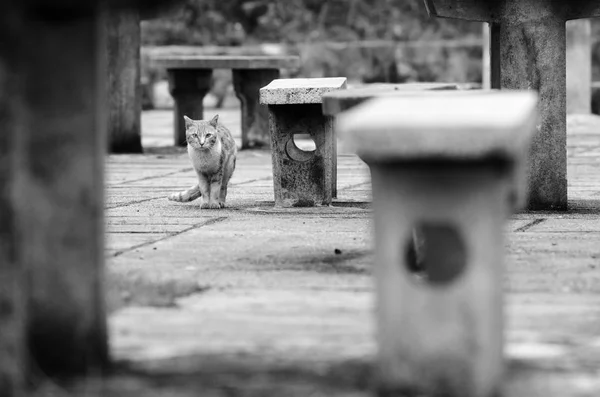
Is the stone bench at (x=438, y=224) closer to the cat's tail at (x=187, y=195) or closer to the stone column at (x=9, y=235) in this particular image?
the stone column at (x=9, y=235)

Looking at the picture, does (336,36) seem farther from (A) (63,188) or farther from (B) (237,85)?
(A) (63,188)

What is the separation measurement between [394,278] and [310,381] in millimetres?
338

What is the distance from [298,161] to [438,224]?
173 inches

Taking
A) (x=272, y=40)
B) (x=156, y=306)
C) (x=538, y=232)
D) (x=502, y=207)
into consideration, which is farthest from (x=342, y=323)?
(x=272, y=40)

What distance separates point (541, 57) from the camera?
6.69 meters

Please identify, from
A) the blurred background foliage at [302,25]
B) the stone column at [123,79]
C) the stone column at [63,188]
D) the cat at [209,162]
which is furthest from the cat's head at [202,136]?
the blurred background foliage at [302,25]

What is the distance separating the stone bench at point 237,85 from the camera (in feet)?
40.3

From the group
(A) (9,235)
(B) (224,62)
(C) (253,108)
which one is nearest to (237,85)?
(C) (253,108)

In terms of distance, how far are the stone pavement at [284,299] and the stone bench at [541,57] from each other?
244 millimetres

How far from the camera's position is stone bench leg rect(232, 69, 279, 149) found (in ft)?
40.9

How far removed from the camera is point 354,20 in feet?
73.8

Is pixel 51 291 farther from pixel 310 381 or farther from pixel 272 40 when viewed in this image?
pixel 272 40

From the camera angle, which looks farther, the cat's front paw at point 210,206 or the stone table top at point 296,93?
the cat's front paw at point 210,206

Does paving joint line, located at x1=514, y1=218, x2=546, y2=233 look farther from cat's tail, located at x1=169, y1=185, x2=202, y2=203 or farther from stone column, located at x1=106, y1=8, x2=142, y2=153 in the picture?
stone column, located at x1=106, y1=8, x2=142, y2=153
